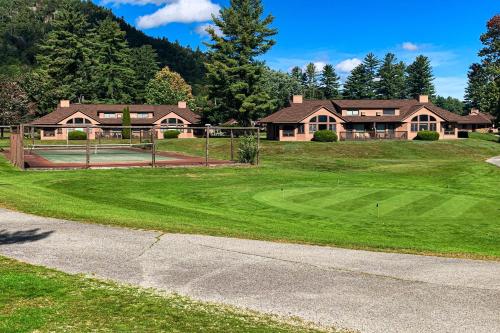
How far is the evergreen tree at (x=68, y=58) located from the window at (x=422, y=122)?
6933 centimetres

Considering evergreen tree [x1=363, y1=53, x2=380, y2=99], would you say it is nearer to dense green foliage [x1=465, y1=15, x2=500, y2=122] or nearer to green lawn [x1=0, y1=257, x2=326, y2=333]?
dense green foliage [x1=465, y1=15, x2=500, y2=122]

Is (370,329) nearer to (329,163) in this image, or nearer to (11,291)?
(11,291)

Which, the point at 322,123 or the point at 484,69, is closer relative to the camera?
the point at 322,123

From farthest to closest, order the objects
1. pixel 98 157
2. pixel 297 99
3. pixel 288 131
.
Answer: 1. pixel 297 99
2. pixel 288 131
3. pixel 98 157

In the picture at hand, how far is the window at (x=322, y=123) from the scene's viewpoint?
75000mm

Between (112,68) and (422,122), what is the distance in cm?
7430

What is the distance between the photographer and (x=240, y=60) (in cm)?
8188

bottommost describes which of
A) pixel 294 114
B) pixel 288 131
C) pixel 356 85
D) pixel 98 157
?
pixel 98 157

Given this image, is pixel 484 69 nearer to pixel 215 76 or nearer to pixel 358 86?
pixel 358 86

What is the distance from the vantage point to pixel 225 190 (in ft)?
83.7

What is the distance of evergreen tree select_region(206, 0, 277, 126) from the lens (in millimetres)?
80062

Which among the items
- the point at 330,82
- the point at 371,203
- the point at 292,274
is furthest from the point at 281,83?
the point at 292,274

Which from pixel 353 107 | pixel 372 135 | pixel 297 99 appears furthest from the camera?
pixel 297 99

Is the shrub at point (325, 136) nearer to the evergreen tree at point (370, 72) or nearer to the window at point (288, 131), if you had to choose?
the window at point (288, 131)
